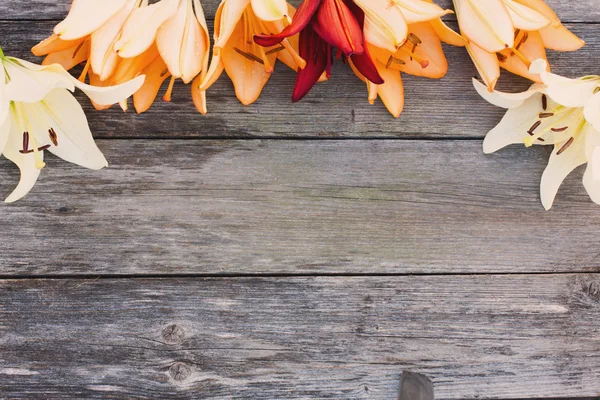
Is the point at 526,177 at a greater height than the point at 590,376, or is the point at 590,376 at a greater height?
the point at 526,177

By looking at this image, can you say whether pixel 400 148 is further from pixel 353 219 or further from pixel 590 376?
pixel 590 376

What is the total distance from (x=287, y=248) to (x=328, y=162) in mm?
114

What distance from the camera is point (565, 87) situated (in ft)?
1.77

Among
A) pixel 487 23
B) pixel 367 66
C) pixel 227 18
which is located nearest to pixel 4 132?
pixel 227 18

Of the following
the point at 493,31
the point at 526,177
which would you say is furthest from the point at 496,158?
the point at 493,31

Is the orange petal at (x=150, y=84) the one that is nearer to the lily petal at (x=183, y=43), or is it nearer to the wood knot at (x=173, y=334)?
the lily petal at (x=183, y=43)

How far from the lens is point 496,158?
0.64 meters

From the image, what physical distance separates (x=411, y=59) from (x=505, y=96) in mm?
110

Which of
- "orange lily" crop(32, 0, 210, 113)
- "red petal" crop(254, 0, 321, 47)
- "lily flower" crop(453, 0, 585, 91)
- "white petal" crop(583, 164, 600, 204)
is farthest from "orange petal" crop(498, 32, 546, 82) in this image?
"orange lily" crop(32, 0, 210, 113)

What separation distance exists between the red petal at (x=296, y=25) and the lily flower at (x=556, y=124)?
21 cm

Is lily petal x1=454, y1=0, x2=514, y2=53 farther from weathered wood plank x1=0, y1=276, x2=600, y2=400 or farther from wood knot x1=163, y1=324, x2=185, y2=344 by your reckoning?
wood knot x1=163, y1=324, x2=185, y2=344

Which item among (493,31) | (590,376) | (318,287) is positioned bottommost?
(590,376)

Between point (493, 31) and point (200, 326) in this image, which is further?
point (200, 326)

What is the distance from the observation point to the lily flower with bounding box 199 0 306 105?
492mm
